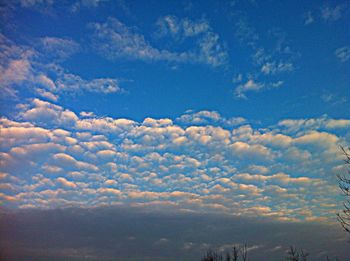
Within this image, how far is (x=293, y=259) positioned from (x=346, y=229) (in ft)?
93.5

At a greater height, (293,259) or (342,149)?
(342,149)

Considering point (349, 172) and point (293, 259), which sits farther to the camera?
point (293, 259)

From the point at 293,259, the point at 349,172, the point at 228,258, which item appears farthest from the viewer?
the point at 228,258

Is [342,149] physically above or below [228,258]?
above

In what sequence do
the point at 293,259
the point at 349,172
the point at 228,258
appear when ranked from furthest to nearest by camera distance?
the point at 228,258
the point at 293,259
the point at 349,172

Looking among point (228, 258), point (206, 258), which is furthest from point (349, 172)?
point (206, 258)

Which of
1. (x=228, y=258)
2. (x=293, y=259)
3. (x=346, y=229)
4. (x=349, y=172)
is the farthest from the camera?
(x=228, y=258)

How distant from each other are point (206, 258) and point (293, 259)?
14.3 metres

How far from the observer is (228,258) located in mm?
47406

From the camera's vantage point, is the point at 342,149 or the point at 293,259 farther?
the point at 293,259

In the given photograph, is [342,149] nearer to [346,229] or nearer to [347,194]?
[347,194]

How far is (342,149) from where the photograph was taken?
1567 cm

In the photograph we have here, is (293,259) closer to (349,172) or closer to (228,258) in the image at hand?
(228,258)

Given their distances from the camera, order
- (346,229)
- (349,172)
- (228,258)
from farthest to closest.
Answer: (228,258), (349,172), (346,229)
